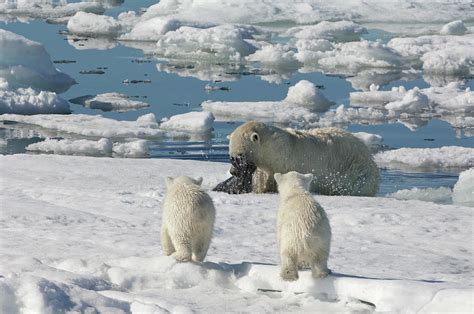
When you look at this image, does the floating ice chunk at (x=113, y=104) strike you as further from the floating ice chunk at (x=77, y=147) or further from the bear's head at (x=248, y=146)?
the bear's head at (x=248, y=146)

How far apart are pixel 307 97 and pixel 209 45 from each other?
21.9ft

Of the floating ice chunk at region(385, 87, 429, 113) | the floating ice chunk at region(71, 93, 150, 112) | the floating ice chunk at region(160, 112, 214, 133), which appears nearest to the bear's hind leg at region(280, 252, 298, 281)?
the floating ice chunk at region(160, 112, 214, 133)

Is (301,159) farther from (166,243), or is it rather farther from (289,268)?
(289,268)

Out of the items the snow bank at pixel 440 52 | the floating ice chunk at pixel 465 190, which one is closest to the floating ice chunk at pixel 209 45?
the snow bank at pixel 440 52

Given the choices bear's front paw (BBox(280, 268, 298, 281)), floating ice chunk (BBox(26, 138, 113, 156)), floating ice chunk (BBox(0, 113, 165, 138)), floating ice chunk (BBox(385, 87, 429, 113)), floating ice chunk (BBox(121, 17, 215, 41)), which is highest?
floating ice chunk (BBox(121, 17, 215, 41))

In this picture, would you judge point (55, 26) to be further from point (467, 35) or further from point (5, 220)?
point (5, 220)

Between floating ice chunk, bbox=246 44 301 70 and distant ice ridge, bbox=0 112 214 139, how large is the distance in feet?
21.9

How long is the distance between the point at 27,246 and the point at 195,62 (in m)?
16.6

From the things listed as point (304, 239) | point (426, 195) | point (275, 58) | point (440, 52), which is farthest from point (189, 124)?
point (304, 239)

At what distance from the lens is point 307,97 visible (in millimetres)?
16734

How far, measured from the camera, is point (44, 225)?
6777 millimetres

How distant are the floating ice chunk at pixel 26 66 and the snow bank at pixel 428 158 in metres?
7.76

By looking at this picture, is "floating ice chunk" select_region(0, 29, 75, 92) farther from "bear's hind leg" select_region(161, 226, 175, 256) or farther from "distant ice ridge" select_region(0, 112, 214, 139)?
"bear's hind leg" select_region(161, 226, 175, 256)

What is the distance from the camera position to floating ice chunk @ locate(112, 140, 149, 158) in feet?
43.1
